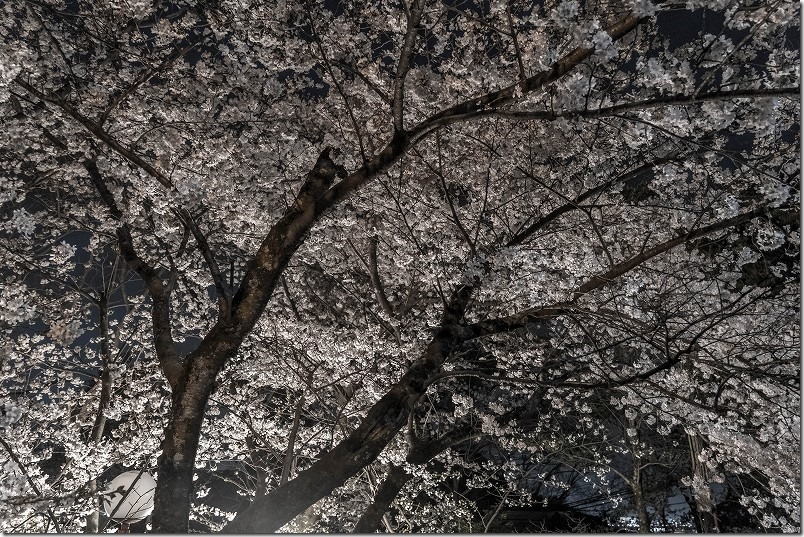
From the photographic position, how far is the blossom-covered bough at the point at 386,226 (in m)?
3.08

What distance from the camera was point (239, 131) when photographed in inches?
231

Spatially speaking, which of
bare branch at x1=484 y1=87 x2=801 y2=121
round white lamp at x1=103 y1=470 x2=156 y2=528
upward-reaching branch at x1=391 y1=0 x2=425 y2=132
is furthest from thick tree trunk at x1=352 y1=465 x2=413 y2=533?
bare branch at x1=484 y1=87 x2=801 y2=121

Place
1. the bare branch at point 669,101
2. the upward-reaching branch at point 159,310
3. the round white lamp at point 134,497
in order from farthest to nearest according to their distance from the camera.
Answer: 1. the round white lamp at point 134,497
2. the upward-reaching branch at point 159,310
3. the bare branch at point 669,101

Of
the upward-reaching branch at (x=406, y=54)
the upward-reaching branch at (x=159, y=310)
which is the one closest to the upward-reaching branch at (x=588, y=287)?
the upward-reaching branch at (x=406, y=54)

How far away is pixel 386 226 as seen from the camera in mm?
6598

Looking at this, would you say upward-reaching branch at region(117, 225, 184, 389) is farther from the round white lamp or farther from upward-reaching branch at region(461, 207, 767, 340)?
upward-reaching branch at region(461, 207, 767, 340)

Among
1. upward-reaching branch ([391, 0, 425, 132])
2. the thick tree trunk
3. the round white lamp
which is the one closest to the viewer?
upward-reaching branch ([391, 0, 425, 132])

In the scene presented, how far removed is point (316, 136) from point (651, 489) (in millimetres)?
10606

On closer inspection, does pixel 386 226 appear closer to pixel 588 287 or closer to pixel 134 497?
pixel 588 287

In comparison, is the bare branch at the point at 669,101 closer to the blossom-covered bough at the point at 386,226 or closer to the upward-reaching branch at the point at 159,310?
the blossom-covered bough at the point at 386,226

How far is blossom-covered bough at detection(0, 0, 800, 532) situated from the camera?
3078mm

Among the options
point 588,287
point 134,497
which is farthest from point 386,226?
point 134,497

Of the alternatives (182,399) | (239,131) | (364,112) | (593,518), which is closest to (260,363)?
(239,131)

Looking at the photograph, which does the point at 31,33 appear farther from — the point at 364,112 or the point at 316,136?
the point at 364,112
